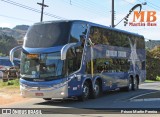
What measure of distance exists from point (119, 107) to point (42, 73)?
366 cm

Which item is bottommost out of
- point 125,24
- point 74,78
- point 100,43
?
point 74,78

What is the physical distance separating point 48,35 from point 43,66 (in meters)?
1.48

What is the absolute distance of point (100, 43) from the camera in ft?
66.3

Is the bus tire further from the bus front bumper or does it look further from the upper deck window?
the upper deck window

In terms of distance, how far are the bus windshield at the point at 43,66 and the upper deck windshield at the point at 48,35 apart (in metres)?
0.52

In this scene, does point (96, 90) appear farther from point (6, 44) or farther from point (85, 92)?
point (6, 44)

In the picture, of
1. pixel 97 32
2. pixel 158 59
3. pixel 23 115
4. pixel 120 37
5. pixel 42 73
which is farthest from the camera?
pixel 158 59

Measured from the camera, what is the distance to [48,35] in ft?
57.0

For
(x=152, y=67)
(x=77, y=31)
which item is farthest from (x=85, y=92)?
(x=152, y=67)

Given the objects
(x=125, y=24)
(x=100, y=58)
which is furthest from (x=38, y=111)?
(x=125, y=24)

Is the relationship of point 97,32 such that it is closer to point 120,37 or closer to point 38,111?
point 120,37

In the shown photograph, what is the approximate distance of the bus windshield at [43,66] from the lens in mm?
16641

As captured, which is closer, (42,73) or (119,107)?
(119,107)

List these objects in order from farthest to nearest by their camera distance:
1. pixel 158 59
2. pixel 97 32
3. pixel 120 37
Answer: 1. pixel 158 59
2. pixel 120 37
3. pixel 97 32
